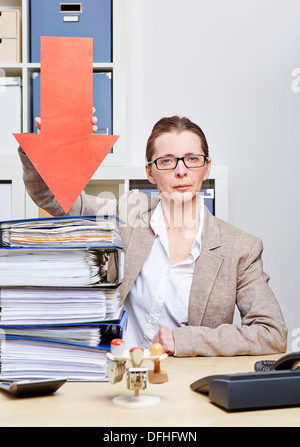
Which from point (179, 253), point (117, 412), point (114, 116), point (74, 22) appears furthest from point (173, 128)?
point (117, 412)

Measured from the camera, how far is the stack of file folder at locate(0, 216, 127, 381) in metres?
0.84

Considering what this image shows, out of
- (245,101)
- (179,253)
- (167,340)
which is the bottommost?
(167,340)

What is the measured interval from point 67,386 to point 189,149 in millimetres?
999

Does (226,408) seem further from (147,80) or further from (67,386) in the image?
(147,80)

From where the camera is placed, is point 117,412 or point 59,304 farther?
point 59,304

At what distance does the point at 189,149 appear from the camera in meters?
1.65

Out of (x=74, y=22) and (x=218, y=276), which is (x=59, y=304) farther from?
(x=74, y=22)

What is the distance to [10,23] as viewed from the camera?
7.57 feet

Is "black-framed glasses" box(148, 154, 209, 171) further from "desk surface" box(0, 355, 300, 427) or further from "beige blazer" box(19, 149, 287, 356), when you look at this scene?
"desk surface" box(0, 355, 300, 427)

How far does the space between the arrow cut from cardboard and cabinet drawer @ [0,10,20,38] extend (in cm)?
155

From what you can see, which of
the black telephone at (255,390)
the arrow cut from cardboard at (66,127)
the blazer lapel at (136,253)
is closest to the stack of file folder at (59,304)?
the arrow cut from cardboard at (66,127)

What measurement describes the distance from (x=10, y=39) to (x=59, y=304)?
1846 mm
